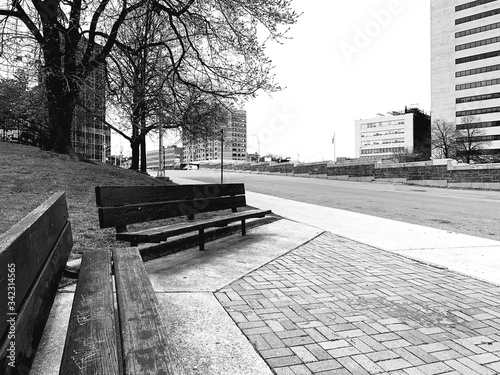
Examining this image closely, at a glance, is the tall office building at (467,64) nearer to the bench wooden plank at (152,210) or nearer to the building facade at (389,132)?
the building facade at (389,132)

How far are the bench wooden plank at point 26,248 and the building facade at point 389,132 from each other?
126 m

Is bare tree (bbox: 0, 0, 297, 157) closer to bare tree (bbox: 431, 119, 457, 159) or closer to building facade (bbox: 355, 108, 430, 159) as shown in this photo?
bare tree (bbox: 431, 119, 457, 159)

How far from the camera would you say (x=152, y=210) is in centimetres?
492

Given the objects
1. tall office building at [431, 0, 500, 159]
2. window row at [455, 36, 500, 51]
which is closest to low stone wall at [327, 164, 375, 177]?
tall office building at [431, 0, 500, 159]

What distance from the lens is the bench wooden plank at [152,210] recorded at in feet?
13.7

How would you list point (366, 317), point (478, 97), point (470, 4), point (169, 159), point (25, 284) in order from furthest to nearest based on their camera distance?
point (169, 159), point (478, 97), point (470, 4), point (366, 317), point (25, 284)

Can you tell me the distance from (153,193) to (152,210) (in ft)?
0.80

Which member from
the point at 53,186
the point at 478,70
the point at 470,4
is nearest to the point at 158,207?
the point at 53,186

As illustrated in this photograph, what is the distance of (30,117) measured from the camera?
20.7m

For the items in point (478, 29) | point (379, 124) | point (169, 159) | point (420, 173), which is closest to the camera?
point (420, 173)

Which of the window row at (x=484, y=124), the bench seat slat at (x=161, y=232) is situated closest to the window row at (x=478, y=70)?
the window row at (x=484, y=124)

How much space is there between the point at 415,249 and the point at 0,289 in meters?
5.89

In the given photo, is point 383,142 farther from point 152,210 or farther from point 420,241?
point 152,210

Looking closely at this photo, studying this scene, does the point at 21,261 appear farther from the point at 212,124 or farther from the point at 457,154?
the point at 457,154
